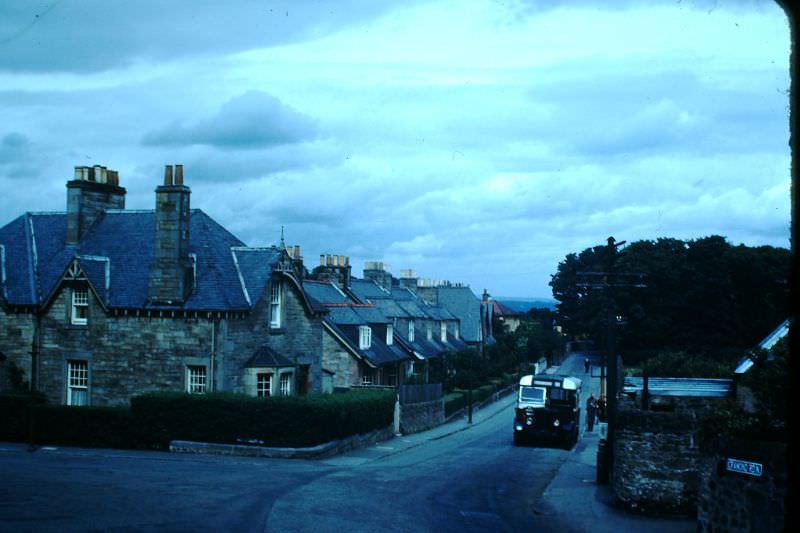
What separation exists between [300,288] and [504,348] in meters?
49.5

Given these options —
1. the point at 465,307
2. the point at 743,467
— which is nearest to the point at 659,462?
the point at 743,467

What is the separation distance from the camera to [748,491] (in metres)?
12.7

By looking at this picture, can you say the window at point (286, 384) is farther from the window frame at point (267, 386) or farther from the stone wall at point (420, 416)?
the stone wall at point (420, 416)

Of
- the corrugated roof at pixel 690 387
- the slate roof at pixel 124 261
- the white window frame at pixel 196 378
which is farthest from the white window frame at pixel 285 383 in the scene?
the corrugated roof at pixel 690 387

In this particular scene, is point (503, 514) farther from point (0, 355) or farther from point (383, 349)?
point (383, 349)

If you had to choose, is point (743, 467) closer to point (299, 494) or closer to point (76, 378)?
point (299, 494)

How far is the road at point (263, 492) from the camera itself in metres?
16.6

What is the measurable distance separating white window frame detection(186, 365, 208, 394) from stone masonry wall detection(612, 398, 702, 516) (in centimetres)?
1821

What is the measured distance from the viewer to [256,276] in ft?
111

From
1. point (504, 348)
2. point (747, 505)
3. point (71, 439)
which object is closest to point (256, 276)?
point (71, 439)

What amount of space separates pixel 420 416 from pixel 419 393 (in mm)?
1360

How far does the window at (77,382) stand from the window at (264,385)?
23.7 ft

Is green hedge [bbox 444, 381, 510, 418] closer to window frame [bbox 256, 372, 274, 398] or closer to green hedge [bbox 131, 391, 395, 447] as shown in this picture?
window frame [bbox 256, 372, 274, 398]

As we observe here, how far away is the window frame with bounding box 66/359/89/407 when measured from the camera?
109ft
